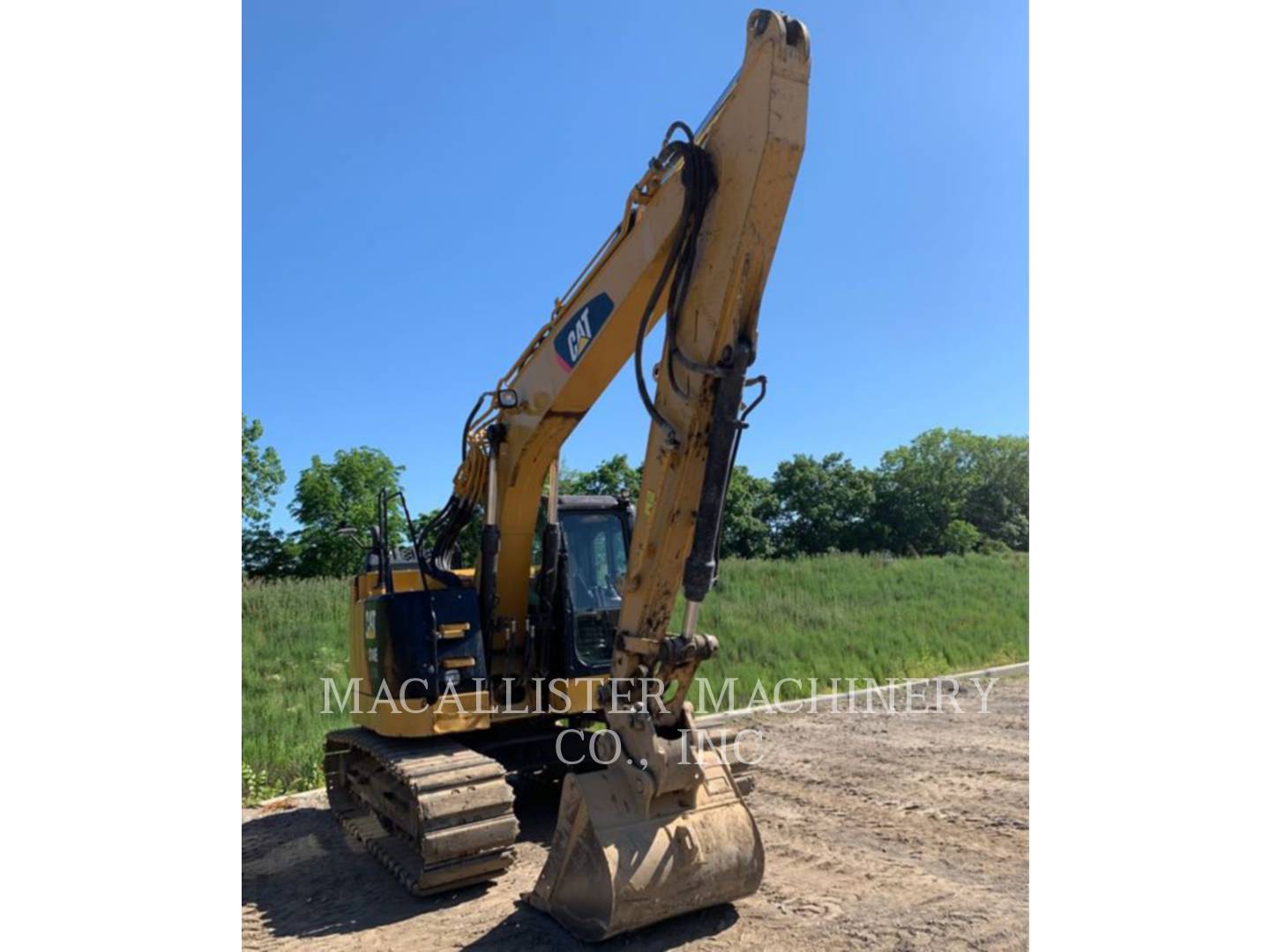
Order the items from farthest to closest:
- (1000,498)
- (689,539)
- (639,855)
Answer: (1000,498) → (689,539) → (639,855)

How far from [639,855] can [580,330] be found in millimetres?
2787

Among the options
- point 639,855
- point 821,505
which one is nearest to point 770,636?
point 639,855

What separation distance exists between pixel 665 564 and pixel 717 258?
1453 millimetres

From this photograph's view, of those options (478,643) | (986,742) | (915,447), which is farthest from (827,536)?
(478,643)

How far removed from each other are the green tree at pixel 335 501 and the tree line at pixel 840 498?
48 millimetres

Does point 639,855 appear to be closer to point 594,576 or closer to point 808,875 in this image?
point 808,875

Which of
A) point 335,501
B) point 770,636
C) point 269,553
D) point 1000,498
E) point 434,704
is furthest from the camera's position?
point 1000,498

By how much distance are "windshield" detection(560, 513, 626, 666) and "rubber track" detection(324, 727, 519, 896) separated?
113cm

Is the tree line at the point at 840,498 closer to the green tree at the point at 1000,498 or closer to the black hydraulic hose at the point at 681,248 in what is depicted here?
the green tree at the point at 1000,498

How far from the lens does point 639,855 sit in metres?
4.16

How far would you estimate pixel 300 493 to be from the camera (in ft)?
111

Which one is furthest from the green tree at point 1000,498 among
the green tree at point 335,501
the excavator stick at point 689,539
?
the excavator stick at point 689,539

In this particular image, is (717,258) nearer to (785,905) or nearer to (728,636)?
(785,905)

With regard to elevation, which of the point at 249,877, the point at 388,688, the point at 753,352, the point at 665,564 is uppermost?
the point at 753,352
